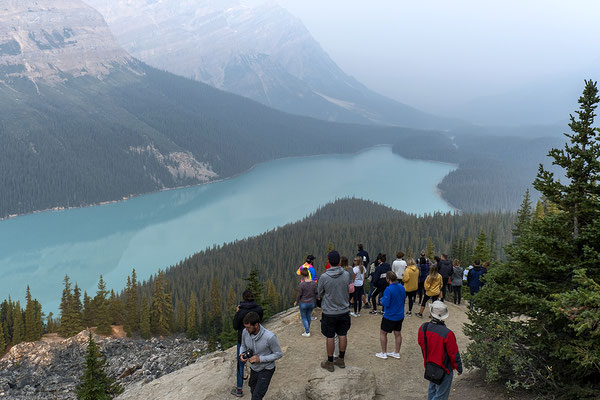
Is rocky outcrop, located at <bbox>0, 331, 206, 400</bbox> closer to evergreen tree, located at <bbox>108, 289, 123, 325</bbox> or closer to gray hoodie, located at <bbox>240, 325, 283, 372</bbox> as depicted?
evergreen tree, located at <bbox>108, 289, 123, 325</bbox>

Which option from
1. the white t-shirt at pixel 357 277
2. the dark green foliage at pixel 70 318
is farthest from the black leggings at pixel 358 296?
the dark green foliage at pixel 70 318

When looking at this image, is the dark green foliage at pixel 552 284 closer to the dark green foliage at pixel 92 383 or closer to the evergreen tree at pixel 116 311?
the dark green foliage at pixel 92 383

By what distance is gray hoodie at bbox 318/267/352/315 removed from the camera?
1233 centimetres

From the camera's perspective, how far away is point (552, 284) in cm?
1064

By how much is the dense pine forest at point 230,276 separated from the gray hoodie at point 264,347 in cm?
3876

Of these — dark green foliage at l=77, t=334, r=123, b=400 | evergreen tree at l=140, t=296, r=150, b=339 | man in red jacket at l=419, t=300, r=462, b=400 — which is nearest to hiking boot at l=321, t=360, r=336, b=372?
man in red jacket at l=419, t=300, r=462, b=400

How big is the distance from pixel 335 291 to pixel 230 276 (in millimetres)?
96314

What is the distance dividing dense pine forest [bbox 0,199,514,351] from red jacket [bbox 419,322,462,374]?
40163mm

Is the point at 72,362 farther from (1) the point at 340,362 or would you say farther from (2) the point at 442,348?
(2) the point at 442,348

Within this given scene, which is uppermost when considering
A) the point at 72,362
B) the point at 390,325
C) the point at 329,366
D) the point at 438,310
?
the point at 438,310

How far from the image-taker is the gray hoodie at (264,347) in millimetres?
9789

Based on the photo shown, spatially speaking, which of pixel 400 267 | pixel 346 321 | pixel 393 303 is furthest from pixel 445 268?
pixel 346 321

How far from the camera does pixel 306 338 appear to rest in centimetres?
1681

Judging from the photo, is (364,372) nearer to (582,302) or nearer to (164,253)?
(582,302)
